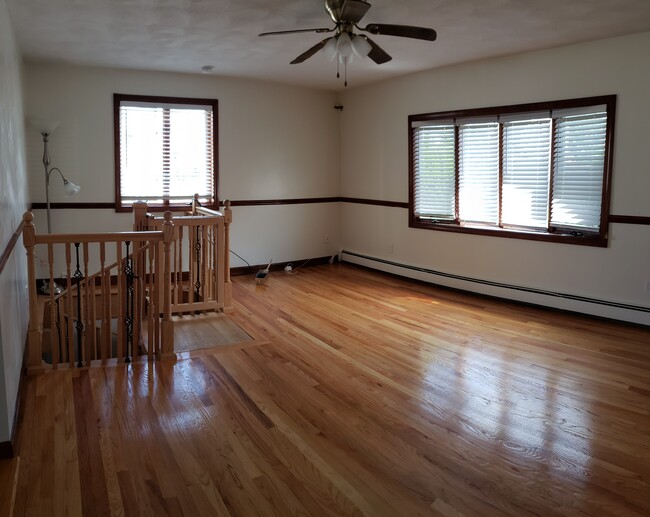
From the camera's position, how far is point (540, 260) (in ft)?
17.4

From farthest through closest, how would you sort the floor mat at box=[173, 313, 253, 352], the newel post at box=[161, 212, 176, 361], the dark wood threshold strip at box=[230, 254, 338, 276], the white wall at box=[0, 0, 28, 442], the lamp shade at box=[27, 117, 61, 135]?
the dark wood threshold strip at box=[230, 254, 338, 276] → the lamp shade at box=[27, 117, 61, 135] → the floor mat at box=[173, 313, 253, 352] → the newel post at box=[161, 212, 176, 361] → the white wall at box=[0, 0, 28, 442]

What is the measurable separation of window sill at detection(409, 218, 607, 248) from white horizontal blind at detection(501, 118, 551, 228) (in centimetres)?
12

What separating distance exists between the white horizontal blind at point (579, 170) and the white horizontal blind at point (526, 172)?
0.11 metres

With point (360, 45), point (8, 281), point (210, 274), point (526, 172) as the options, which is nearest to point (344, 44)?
point (360, 45)

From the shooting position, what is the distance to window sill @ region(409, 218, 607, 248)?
16.1 ft

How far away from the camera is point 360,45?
355cm

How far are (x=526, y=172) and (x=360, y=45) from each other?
8.56 feet

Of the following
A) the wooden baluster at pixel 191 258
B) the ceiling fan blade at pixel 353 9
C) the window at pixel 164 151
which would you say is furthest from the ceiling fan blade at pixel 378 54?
the window at pixel 164 151

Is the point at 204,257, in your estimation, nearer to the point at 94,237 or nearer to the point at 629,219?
the point at 94,237

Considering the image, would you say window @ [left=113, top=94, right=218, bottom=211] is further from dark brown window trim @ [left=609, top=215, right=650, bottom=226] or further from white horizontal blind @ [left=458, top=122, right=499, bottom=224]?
dark brown window trim @ [left=609, top=215, right=650, bottom=226]

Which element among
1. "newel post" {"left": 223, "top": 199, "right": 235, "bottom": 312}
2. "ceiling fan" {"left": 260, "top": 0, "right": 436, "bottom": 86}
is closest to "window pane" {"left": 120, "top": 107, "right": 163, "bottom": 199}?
"newel post" {"left": 223, "top": 199, "right": 235, "bottom": 312}

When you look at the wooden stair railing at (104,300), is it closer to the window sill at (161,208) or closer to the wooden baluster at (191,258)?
the wooden baluster at (191,258)

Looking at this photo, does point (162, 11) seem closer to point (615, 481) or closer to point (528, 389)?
point (528, 389)

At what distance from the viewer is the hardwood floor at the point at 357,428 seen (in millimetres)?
2291
